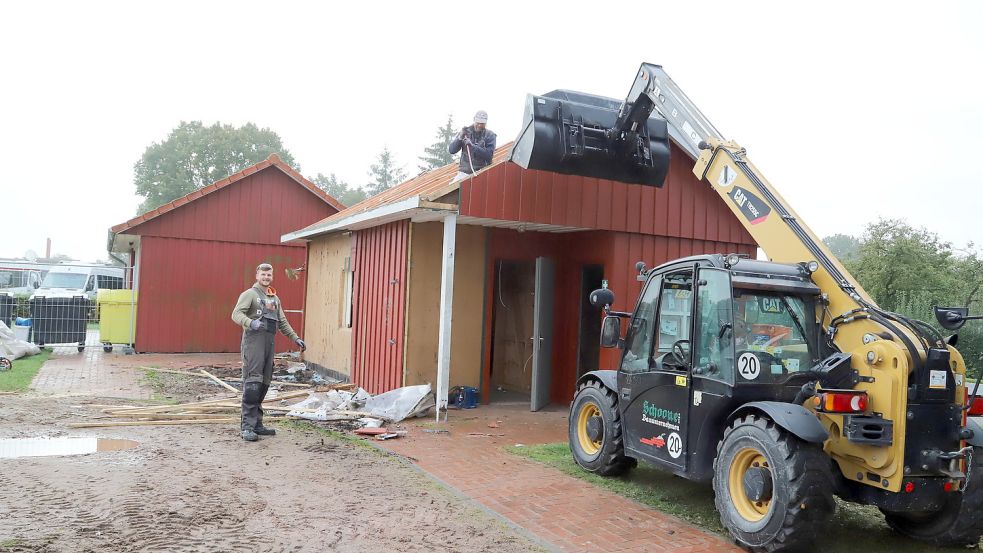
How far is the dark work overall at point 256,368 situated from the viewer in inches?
310

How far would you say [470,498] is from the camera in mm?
5867

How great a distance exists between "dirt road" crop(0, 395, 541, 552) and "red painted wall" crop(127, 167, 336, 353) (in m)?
10.3

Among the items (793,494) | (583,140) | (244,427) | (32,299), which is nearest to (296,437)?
(244,427)

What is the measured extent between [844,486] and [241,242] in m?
16.2

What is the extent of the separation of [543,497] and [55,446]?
5031 millimetres

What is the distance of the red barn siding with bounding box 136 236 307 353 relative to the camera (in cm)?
1725

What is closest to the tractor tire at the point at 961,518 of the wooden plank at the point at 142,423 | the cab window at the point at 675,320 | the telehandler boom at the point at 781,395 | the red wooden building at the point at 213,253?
the telehandler boom at the point at 781,395

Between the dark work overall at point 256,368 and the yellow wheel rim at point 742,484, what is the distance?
17.1ft

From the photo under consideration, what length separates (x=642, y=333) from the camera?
609 cm

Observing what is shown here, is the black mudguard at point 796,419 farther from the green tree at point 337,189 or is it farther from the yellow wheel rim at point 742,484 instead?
the green tree at point 337,189

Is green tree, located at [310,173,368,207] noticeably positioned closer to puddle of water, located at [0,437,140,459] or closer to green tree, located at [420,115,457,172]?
green tree, located at [420,115,457,172]

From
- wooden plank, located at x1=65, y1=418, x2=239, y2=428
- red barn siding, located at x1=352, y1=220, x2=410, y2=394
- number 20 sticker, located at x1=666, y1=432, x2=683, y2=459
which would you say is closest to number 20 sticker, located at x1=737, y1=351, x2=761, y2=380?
number 20 sticker, located at x1=666, y1=432, x2=683, y2=459

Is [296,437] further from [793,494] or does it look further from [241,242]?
[241,242]

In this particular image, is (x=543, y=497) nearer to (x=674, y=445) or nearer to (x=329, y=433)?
(x=674, y=445)
